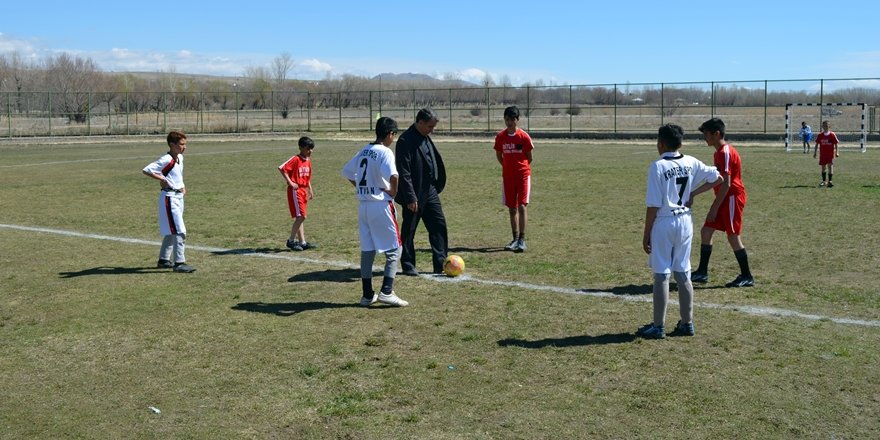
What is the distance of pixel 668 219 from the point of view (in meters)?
6.95

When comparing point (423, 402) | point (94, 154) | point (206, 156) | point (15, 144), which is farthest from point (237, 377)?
point (15, 144)

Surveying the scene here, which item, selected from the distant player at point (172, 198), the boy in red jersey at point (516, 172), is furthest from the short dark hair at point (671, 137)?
the distant player at point (172, 198)

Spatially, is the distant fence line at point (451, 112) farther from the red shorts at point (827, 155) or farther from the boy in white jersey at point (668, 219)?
the boy in white jersey at point (668, 219)

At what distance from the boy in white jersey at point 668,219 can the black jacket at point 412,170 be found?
2977 mm

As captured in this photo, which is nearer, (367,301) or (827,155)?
(367,301)

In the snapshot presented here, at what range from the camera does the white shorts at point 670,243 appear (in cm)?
695

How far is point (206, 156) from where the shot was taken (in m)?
32.2

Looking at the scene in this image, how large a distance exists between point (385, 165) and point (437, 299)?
59.7 inches

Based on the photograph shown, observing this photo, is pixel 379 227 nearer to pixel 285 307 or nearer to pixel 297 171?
pixel 285 307

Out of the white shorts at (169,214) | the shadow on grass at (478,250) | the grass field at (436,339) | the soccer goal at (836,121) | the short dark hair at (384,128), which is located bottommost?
the grass field at (436,339)

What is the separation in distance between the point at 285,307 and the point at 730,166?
4894 mm

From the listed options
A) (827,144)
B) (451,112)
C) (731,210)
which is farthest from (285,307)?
(451,112)

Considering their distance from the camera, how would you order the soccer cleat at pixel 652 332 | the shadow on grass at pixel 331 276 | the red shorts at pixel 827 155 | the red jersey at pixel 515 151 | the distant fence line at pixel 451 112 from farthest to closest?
the distant fence line at pixel 451 112 → the red shorts at pixel 827 155 → the red jersey at pixel 515 151 → the shadow on grass at pixel 331 276 → the soccer cleat at pixel 652 332

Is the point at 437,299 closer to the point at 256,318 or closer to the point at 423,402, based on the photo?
the point at 256,318
